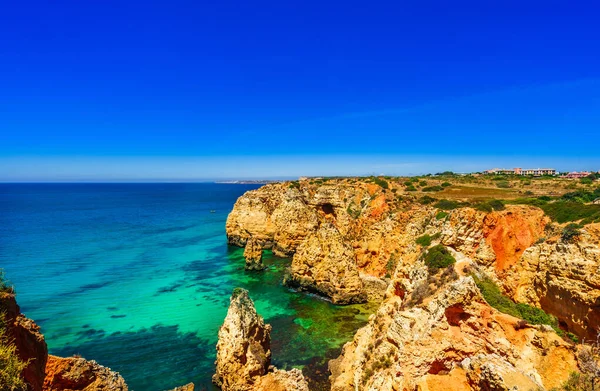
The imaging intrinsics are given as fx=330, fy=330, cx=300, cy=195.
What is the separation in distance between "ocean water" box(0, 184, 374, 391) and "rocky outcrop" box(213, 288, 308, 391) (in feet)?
8.40

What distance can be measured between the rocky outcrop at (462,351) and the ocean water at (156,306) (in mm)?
6492

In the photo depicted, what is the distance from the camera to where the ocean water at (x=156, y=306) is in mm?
19344

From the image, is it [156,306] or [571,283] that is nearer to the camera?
[571,283]

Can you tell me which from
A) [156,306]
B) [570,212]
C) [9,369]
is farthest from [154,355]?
[570,212]

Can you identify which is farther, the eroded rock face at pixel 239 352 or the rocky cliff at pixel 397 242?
the eroded rock face at pixel 239 352

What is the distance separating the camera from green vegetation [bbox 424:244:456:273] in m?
14.8

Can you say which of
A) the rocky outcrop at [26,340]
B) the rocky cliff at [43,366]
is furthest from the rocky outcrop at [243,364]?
the rocky outcrop at [26,340]

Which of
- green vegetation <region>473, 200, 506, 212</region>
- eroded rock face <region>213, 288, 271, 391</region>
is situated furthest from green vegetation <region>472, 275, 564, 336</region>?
eroded rock face <region>213, 288, 271, 391</region>

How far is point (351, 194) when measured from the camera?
43719mm

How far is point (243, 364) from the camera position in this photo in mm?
15070

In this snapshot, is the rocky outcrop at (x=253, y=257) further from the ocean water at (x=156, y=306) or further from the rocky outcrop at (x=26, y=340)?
the rocky outcrop at (x=26, y=340)

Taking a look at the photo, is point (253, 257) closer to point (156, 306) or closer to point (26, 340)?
point (156, 306)

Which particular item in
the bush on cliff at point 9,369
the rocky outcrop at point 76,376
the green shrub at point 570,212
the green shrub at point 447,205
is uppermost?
the green shrub at point 570,212

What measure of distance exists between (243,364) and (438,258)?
10.2m
